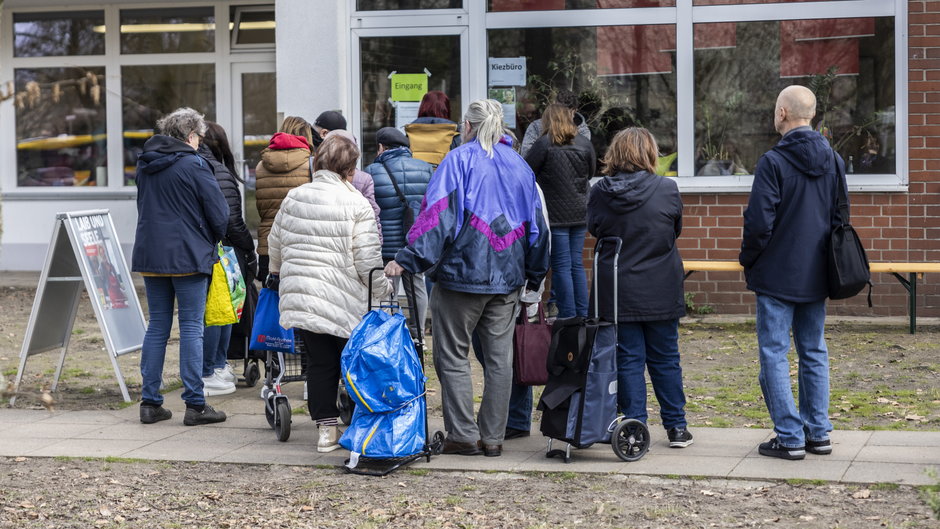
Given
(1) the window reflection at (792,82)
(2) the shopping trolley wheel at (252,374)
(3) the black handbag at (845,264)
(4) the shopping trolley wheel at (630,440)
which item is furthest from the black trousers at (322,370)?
(1) the window reflection at (792,82)

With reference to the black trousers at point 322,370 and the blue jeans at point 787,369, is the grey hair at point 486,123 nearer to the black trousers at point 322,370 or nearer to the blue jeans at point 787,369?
the black trousers at point 322,370

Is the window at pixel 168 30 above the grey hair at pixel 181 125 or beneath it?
above

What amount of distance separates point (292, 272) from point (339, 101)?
5.59 m

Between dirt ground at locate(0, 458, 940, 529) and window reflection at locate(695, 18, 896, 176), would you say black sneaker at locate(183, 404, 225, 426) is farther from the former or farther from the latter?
window reflection at locate(695, 18, 896, 176)

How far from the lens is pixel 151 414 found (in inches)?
291

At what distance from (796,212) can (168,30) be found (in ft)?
35.6

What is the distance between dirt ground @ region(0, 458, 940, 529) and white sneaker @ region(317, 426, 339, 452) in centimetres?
34

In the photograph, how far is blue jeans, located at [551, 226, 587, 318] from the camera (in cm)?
971

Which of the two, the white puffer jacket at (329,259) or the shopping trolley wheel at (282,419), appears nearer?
the white puffer jacket at (329,259)

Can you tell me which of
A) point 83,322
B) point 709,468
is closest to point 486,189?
point 709,468

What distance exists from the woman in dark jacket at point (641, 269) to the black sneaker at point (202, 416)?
2.58m

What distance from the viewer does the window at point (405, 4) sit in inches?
464

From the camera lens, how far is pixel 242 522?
17.1ft

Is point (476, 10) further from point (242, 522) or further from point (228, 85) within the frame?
point (242, 522)
